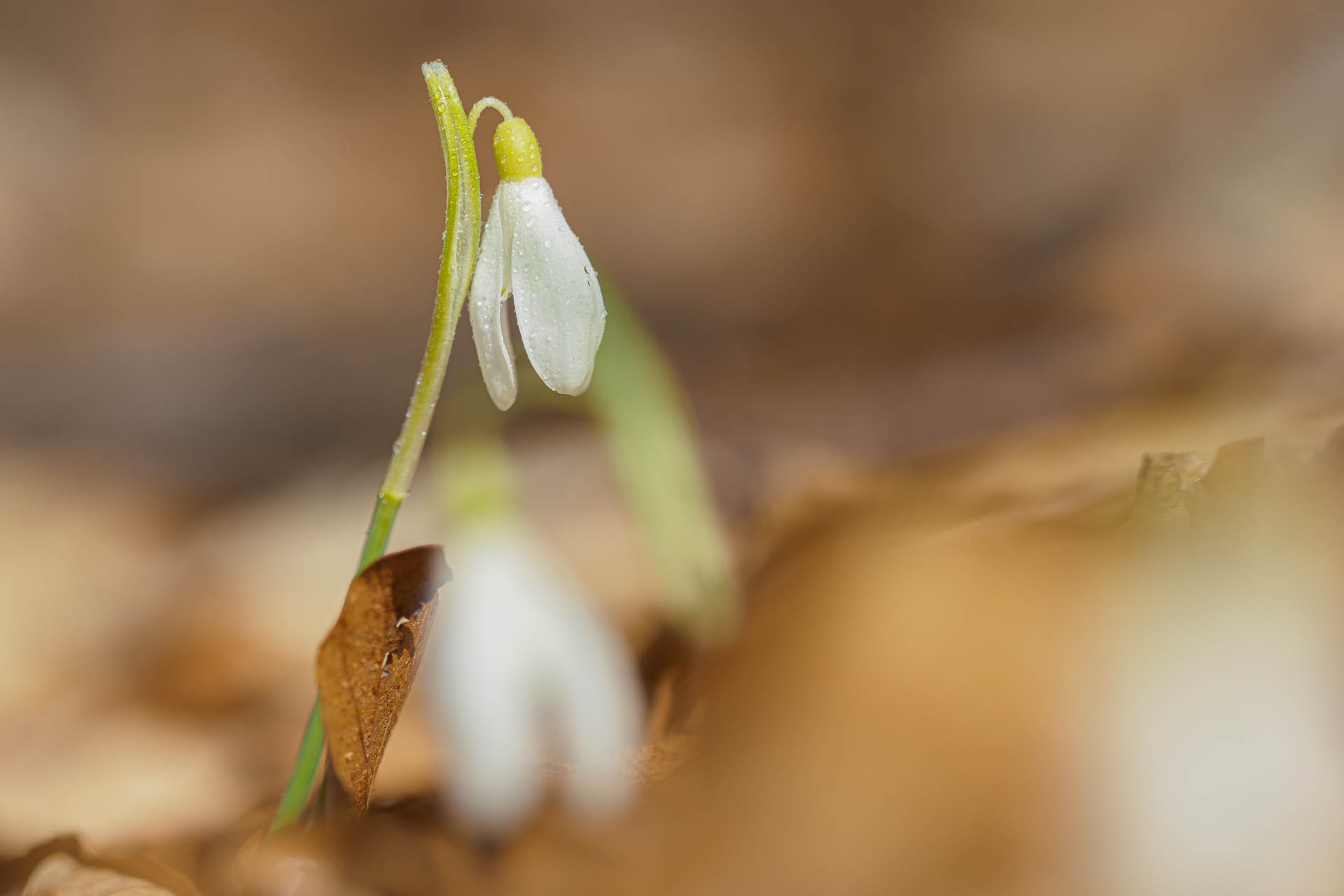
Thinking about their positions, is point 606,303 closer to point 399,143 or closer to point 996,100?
point 399,143

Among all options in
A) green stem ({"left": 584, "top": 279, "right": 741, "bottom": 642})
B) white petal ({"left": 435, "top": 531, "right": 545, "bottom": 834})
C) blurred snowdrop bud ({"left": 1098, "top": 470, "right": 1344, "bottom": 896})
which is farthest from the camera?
green stem ({"left": 584, "top": 279, "right": 741, "bottom": 642})

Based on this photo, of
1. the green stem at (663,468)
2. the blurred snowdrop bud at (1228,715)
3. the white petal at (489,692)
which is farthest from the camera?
the green stem at (663,468)

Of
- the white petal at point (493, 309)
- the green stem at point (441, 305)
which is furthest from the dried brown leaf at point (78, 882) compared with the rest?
the white petal at point (493, 309)

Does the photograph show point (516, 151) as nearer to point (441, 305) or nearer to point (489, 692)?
point (441, 305)

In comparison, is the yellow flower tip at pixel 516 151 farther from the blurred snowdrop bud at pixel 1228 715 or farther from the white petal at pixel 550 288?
the blurred snowdrop bud at pixel 1228 715

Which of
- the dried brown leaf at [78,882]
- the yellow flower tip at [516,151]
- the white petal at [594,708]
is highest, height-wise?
the yellow flower tip at [516,151]

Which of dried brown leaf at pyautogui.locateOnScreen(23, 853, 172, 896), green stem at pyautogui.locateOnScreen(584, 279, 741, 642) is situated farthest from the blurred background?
dried brown leaf at pyautogui.locateOnScreen(23, 853, 172, 896)

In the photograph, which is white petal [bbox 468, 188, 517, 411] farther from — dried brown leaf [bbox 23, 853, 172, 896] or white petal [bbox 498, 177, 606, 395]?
dried brown leaf [bbox 23, 853, 172, 896]

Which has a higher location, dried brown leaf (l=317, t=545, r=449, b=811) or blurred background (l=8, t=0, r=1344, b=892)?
blurred background (l=8, t=0, r=1344, b=892)
